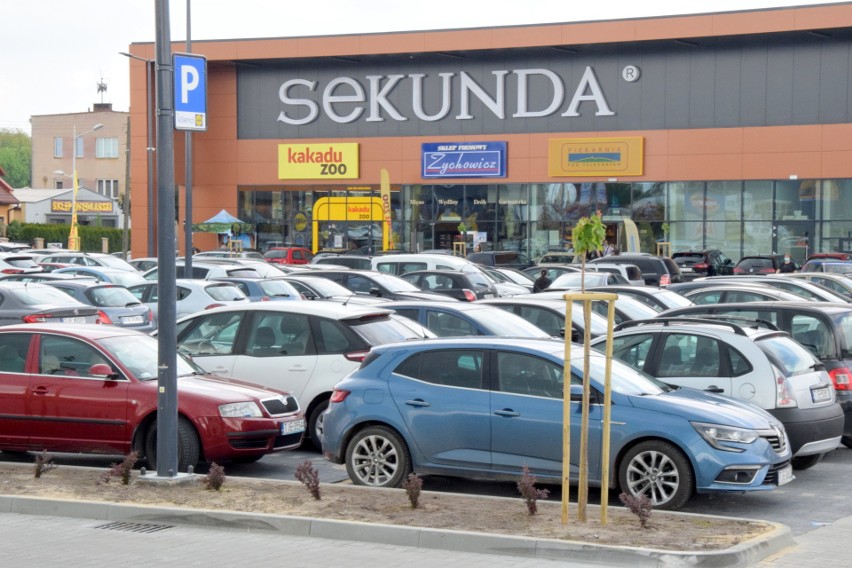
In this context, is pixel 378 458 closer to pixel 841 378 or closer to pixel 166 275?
pixel 166 275

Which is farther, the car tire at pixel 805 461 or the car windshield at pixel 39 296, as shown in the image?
the car windshield at pixel 39 296

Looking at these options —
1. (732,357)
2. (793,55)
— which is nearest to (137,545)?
(732,357)

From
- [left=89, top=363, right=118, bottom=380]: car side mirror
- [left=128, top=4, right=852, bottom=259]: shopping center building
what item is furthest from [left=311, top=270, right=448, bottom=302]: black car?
[left=128, top=4, right=852, bottom=259]: shopping center building

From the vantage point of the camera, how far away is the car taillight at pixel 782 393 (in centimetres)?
1166

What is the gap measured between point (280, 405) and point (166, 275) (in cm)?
193

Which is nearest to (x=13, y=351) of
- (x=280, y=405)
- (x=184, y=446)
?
(x=184, y=446)

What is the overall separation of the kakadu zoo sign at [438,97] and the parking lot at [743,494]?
41.6 metres

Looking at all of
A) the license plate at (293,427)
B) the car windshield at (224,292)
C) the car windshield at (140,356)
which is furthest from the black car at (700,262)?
the license plate at (293,427)

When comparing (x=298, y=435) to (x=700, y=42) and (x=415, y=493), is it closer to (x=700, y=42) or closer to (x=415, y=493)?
(x=415, y=493)

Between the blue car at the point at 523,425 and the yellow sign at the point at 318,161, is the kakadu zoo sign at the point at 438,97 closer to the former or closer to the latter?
the yellow sign at the point at 318,161

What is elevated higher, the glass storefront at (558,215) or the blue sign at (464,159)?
the blue sign at (464,159)

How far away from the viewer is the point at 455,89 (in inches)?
2200

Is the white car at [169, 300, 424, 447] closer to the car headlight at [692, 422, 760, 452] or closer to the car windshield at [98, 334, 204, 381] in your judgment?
the car windshield at [98, 334, 204, 381]

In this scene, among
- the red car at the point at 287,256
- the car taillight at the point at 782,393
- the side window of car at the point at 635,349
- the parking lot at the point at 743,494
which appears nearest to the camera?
the parking lot at the point at 743,494
